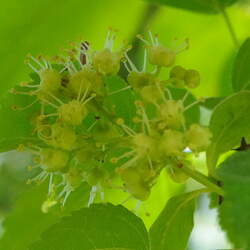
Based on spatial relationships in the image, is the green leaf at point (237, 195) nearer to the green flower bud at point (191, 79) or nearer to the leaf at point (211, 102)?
the green flower bud at point (191, 79)

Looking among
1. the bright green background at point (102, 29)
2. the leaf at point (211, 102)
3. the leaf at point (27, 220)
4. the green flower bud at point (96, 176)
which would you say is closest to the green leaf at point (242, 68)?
the leaf at point (211, 102)

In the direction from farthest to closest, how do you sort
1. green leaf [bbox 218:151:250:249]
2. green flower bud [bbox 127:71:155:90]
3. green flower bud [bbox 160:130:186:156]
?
green flower bud [bbox 127:71:155:90] → green flower bud [bbox 160:130:186:156] → green leaf [bbox 218:151:250:249]

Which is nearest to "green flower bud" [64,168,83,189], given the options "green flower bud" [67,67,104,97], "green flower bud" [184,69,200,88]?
"green flower bud" [67,67,104,97]

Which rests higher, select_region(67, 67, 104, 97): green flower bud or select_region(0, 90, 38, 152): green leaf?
select_region(67, 67, 104, 97): green flower bud

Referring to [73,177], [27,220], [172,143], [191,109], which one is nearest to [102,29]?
[27,220]

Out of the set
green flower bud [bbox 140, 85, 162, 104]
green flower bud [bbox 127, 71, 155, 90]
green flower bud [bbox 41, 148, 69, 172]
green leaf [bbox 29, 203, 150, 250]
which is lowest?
green leaf [bbox 29, 203, 150, 250]

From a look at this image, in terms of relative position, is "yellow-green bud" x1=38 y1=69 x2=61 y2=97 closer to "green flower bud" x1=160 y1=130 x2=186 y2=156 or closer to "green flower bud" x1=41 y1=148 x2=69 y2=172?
"green flower bud" x1=41 y1=148 x2=69 y2=172

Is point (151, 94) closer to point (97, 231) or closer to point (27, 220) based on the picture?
point (97, 231)
